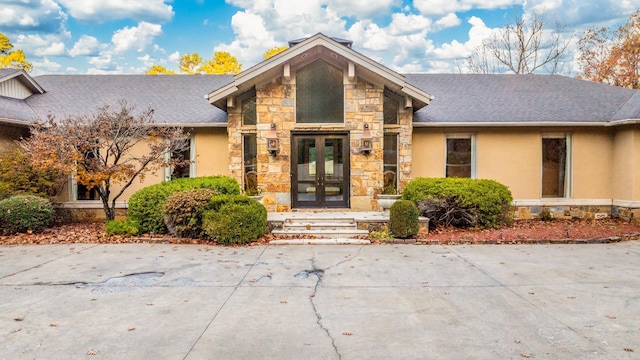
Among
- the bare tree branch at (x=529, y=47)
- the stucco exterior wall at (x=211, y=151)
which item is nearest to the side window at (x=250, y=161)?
the stucco exterior wall at (x=211, y=151)

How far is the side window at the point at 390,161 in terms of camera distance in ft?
43.6

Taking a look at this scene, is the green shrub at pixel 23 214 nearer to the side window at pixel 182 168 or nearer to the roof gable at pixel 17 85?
the side window at pixel 182 168

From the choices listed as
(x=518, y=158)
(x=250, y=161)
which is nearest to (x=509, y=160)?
(x=518, y=158)

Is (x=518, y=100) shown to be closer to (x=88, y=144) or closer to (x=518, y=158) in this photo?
(x=518, y=158)

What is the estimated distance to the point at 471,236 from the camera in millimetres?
10742

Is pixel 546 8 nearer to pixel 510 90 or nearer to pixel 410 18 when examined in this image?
pixel 410 18

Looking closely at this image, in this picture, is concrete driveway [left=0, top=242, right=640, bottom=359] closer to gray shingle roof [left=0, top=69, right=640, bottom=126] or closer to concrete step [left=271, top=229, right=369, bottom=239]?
concrete step [left=271, top=229, right=369, bottom=239]

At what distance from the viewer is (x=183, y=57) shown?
36.4m

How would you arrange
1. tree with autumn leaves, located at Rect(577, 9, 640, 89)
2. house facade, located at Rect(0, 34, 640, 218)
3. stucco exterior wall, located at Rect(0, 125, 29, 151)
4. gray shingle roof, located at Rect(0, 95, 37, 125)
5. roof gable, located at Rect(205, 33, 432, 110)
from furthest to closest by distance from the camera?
tree with autumn leaves, located at Rect(577, 9, 640, 89), house facade, located at Rect(0, 34, 640, 218), stucco exterior wall, located at Rect(0, 125, 29, 151), gray shingle roof, located at Rect(0, 95, 37, 125), roof gable, located at Rect(205, 33, 432, 110)

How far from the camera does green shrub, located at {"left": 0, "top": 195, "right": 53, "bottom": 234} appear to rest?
11.0m

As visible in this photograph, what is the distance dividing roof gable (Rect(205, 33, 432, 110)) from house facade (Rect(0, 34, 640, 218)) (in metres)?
0.04

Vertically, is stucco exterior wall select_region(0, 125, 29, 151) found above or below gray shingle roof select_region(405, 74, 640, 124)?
below

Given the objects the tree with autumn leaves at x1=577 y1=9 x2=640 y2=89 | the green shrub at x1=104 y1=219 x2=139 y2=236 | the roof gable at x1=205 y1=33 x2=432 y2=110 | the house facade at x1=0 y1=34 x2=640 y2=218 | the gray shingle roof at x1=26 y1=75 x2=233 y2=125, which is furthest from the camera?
the tree with autumn leaves at x1=577 y1=9 x2=640 y2=89

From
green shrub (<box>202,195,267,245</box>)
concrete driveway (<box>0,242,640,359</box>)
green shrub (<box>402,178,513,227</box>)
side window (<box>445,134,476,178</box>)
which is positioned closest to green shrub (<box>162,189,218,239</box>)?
green shrub (<box>202,195,267,245</box>)
